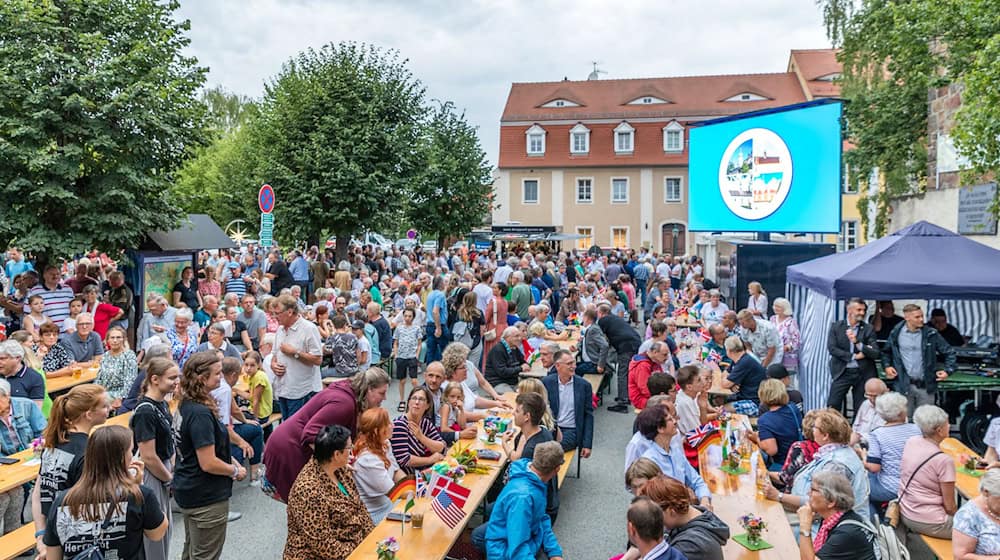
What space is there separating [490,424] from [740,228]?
12.7m

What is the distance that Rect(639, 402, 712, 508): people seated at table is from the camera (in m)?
4.94

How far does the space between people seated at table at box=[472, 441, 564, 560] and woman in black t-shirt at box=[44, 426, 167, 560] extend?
2.04 meters

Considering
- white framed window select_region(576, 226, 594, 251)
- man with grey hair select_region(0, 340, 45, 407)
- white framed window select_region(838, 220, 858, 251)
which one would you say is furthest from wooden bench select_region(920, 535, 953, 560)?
white framed window select_region(838, 220, 858, 251)

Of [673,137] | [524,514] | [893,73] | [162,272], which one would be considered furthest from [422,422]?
[673,137]

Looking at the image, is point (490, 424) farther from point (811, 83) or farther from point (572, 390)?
point (811, 83)

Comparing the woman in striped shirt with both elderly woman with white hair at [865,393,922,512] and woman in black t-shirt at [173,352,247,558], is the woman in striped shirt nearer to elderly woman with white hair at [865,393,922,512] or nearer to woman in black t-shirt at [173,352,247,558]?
woman in black t-shirt at [173,352,247,558]

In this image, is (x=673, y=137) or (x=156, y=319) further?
(x=673, y=137)

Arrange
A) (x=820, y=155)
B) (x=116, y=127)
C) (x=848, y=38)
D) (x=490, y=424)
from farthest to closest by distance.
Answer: (x=848, y=38) < (x=820, y=155) < (x=116, y=127) < (x=490, y=424)

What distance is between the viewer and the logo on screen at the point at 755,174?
1591 centimetres

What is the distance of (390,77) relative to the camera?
67.8 ft

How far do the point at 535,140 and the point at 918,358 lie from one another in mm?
33975

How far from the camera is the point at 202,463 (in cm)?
437

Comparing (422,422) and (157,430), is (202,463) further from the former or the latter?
(422,422)

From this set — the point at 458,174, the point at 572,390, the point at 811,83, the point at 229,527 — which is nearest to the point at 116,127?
the point at 229,527
